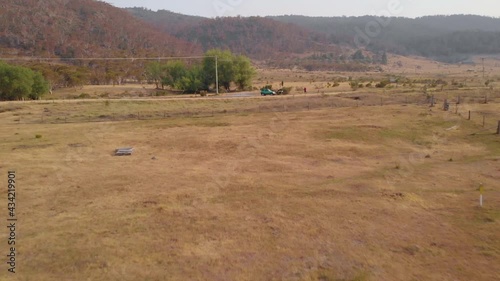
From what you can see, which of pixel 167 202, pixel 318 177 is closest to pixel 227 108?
pixel 318 177

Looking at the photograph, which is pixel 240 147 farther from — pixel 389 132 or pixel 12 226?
pixel 12 226

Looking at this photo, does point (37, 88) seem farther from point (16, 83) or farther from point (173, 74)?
point (173, 74)

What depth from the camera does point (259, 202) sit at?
600 inches

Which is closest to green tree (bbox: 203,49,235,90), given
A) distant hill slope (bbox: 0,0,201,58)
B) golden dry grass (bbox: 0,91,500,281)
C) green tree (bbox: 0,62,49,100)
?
green tree (bbox: 0,62,49,100)

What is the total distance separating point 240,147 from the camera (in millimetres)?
24219

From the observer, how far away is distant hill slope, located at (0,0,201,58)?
10450cm

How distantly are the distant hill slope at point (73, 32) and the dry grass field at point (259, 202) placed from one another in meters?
84.1

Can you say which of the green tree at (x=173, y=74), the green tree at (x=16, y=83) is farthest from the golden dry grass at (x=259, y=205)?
the green tree at (x=173, y=74)

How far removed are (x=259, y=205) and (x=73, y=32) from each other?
386 feet

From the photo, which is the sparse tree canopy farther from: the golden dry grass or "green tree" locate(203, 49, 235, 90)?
the golden dry grass

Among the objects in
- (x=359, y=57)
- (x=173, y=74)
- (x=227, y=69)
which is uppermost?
(x=359, y=57)

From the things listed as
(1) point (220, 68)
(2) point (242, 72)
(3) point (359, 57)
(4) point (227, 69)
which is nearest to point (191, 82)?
(1) point (220, 68)

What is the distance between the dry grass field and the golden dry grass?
0.18 ft

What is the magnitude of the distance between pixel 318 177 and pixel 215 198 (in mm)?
4927
